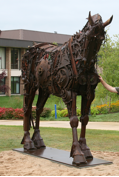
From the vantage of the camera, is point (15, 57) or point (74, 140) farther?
point (15, 57)

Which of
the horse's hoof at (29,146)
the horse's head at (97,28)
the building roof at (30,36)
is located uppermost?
the building roof at (30,36)

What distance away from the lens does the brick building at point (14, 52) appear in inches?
1323

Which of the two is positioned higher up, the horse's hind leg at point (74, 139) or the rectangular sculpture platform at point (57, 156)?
the horse's hind leg at point (74, 139)

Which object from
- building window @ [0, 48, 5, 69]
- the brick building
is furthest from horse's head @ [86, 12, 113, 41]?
building window @ [0, 48, 5, 69]

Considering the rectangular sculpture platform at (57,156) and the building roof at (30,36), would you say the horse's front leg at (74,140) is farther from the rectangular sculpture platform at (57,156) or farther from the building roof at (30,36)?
the building roof at (30,36)

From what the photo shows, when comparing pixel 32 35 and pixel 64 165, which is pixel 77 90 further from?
pixel 32 35

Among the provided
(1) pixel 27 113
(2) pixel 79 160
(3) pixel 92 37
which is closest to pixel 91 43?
(3) pixel 92 37

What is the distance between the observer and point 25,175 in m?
4.92

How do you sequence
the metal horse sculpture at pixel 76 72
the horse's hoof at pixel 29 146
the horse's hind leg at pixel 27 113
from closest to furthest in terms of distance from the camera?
the metal horse sculpture at pixel 76 72
the horse's hoof at pixel 29 146
the horse's hind leg at pixel 27 113

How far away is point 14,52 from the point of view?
35.7m

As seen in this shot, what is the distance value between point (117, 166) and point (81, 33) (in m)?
2.85

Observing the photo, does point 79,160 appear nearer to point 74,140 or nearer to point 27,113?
point 74,140

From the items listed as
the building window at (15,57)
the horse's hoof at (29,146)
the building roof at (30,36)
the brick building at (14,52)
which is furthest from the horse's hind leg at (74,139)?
the building roof at (30,36)

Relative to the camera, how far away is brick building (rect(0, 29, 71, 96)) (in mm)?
33606
